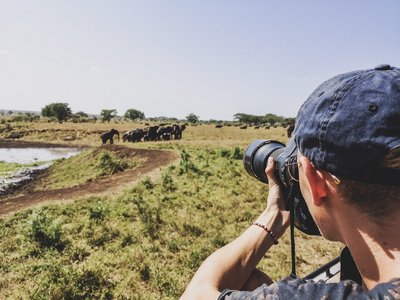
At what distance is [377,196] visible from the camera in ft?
3.09

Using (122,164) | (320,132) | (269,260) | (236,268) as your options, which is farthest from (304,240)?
(122,164)

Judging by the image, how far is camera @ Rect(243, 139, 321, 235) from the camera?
139 cm

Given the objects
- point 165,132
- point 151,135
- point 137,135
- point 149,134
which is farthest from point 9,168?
point 165,132

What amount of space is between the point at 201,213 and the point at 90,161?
1414 cm

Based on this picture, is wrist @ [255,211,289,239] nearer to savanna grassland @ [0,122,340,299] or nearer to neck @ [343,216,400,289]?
neck @ [343,216,400,289]

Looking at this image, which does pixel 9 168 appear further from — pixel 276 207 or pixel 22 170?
pixel 276 207

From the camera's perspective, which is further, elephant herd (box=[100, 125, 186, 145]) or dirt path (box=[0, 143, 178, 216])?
elephant herd (box=[100, 125, 186, 145])

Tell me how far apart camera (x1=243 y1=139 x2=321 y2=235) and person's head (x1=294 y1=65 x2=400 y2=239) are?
0.34m

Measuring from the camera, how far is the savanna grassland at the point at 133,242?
16.8 ft

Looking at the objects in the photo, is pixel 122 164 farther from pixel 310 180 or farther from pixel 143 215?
pixel 310 180

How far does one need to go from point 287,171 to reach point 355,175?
21.2 inches

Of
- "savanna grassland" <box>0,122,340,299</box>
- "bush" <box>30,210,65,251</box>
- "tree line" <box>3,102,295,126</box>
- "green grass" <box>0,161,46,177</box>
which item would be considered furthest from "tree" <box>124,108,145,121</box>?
"bush" <box>30,210,65,251</box>

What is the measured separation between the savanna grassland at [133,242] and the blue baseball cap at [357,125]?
14.5ft

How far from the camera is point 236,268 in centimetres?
137
